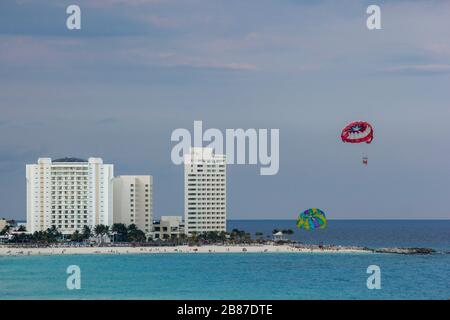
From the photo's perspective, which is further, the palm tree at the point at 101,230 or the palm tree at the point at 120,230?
the palm tree at the point at 120,230

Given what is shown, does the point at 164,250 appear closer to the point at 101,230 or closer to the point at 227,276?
the point at 101,230

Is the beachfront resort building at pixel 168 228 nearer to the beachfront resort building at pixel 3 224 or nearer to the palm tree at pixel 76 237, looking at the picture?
the palm tree at pixel 76 237

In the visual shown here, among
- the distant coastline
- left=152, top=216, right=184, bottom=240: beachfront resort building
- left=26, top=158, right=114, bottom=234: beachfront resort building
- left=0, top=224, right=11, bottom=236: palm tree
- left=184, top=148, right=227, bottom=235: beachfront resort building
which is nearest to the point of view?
the distant coastline

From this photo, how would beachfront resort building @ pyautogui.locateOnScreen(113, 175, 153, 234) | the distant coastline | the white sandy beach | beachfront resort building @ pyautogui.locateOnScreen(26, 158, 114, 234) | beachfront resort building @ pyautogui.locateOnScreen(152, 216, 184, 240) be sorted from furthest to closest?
beachfront resort building @ pyautogui.locateOnScreen(152, 216, 184, 240) → beachfront resort building @ pyautogui.locateOnScreen(113, 175, 153, 234) → beachfront resort building @ pyautogui.locateOnScreen(26, 158, 114, 234) → the white sandy beach → the distant coastline

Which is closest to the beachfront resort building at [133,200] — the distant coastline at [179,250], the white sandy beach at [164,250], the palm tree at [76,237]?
the palm tree at [76,237]

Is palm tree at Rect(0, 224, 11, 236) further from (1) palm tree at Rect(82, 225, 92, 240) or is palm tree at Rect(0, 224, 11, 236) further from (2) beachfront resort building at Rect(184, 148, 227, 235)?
(2) beachfront resort building at Rect(184, 148, 227, 235)

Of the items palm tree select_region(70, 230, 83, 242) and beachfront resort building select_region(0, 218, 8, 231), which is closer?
palm tree select_region(70, 230, 83, 242)

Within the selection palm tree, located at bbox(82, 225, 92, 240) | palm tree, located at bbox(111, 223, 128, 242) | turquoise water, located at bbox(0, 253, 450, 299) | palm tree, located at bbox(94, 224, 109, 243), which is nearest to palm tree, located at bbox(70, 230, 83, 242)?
palm tree, located at bbox(82, 225, 92, 240)

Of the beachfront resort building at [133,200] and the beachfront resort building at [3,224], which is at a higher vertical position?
the beachfront resort building at [133,200]
